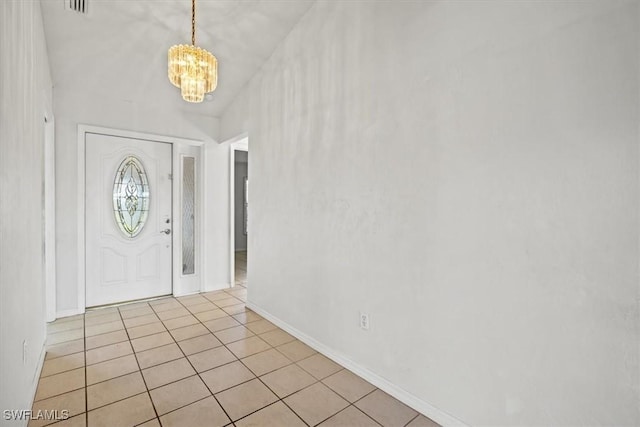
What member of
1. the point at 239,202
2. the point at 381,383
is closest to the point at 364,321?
the point at 381,383

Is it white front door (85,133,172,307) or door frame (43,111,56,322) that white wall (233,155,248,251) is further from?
door frame (43,111,56,322)

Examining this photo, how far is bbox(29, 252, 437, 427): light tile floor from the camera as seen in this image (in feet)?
6.36

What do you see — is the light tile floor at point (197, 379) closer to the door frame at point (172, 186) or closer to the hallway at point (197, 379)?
the hallway at point (197, 379)

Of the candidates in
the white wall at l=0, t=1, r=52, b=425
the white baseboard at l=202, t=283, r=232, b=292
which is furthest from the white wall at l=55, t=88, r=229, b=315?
the white baseboard at l=202, t=283, r=232, b=292

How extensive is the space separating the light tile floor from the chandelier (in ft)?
7.07

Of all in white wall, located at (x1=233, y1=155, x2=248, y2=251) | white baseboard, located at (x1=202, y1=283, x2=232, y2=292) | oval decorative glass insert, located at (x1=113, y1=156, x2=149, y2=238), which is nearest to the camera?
oval decorative glass insert, located at (x1=113, y1=156, x2=149, y2=238)

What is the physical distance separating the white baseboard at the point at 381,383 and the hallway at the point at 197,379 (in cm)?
4

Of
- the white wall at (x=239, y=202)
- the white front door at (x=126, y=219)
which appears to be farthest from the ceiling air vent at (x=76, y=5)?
the white wall at (x=239, y=202)

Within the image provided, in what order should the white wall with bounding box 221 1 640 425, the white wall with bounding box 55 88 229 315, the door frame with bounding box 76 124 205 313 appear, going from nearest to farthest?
the white wall with bounding box 221 1 640 425 < the white wall with bounding box 55 88 229 315 < the door frame with bounding box 76 124 205 313

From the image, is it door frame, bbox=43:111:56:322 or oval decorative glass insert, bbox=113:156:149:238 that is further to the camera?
oval decorative glass insert, bbox=113:156:149:238

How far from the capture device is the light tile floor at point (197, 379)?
1.94 m

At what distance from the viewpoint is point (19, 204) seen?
166 cm

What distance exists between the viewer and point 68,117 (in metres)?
3.54

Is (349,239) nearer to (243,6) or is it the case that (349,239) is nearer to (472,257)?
(472,257)
